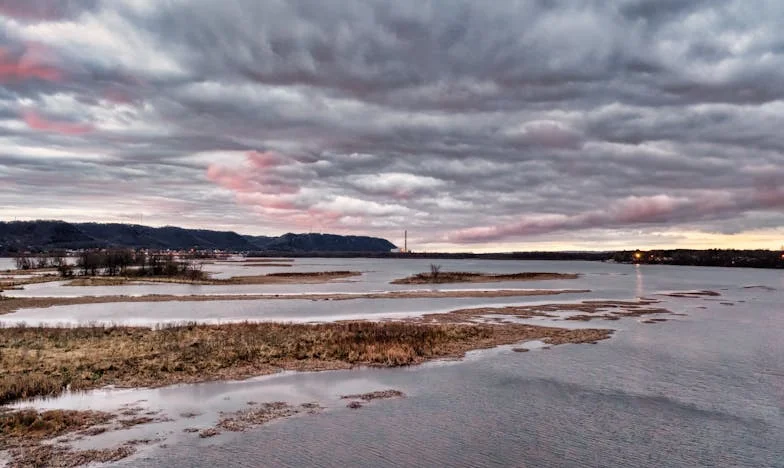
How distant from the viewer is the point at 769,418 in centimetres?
2189

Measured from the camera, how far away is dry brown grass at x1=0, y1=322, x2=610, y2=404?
2664 centimetres

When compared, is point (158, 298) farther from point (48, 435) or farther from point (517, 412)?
point (517, 412)

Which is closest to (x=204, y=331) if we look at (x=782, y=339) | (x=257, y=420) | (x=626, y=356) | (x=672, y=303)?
(x=257, y=420)

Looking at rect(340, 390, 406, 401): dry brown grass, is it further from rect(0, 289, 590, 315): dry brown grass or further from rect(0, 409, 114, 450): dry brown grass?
rect(0, 289, 590, 315): dry brown grass

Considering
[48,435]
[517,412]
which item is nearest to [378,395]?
[517,412]

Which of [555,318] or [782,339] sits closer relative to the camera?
[782,339]

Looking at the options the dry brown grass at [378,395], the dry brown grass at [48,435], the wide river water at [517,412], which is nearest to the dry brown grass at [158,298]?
the dry brown grass at [48,435]

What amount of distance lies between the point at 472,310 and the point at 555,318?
10082 millimetres

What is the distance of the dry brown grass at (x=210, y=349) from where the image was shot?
87.4 feet

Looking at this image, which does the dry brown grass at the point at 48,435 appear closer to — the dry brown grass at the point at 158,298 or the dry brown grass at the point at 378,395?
the dry brown grass at the point at 378,395

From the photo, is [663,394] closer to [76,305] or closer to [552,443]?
[552,443]

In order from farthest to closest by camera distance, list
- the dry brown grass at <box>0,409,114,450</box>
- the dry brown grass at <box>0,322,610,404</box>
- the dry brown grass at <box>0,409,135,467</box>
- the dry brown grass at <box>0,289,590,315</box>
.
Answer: the dry brown grass at <box>0,289,590,315</box>, the dry brown grass at <box>0,322,610,404</box>, the dry brown grass at <box>0,409,114,450</box>, the dry brown grass at <box>0,409,135,467</box>

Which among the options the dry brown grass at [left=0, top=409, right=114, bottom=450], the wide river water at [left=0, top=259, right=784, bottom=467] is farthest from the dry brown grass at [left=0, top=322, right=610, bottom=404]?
the dry brown grass at [left=0, top=409, right=114, bottom=450]

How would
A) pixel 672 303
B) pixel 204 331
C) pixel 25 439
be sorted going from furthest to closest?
pixel 672 303
pixel 204 331
pixel 25 439
